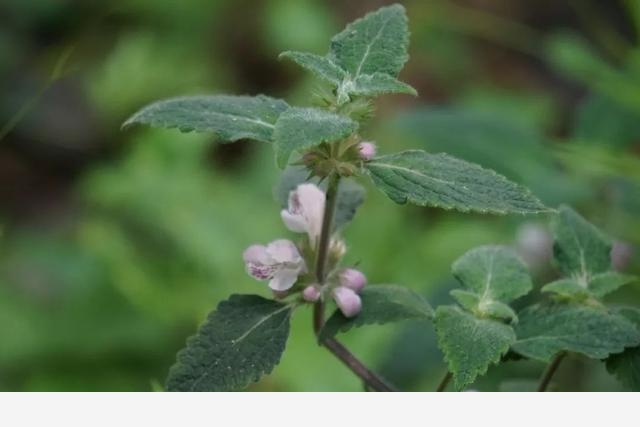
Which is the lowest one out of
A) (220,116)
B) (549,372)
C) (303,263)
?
(549,372)

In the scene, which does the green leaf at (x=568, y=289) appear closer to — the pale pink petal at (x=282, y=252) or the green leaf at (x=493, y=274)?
the green leaf at (x=493, y=274)

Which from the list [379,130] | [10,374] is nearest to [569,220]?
[10,374]

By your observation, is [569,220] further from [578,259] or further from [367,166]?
[367,166]

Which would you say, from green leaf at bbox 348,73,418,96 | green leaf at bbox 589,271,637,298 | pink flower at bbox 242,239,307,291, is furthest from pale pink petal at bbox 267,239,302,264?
green leaf at bbox 589,271,637,298

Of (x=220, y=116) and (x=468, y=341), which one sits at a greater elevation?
(x=220, y=116)

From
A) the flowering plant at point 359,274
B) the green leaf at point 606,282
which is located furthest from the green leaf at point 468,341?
the green leaf at point 606,282

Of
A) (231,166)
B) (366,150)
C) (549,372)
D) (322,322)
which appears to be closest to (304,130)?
(366,150)

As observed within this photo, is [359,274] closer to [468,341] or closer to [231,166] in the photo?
[468,341]
